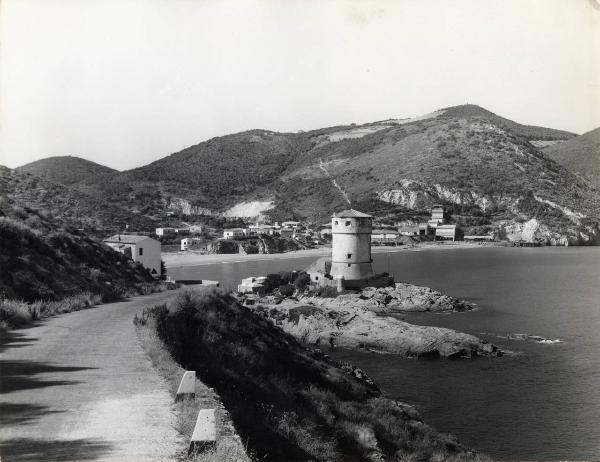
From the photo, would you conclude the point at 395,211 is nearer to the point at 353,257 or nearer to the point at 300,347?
the point at 353,257

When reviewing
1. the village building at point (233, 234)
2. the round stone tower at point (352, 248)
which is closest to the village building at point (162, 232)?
the village building at point (233, 234)

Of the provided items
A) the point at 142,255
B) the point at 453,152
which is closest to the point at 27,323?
the point at 142,255

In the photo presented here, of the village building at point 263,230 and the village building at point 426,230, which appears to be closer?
the village building at point 263,230

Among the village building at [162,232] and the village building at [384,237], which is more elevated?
the village building at [162,232]

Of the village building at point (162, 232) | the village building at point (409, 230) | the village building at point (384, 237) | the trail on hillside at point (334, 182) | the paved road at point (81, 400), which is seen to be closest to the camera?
the paved road at point (81, 400)

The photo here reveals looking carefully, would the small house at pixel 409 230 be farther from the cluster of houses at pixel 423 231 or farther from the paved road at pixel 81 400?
the paved road at pixel 81 400

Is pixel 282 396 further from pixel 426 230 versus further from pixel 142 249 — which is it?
pixel 426 230

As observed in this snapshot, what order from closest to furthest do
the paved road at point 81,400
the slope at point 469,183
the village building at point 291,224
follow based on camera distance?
the paved road at point 81,400, the village building at point 291,224, the slope at point 469,183
